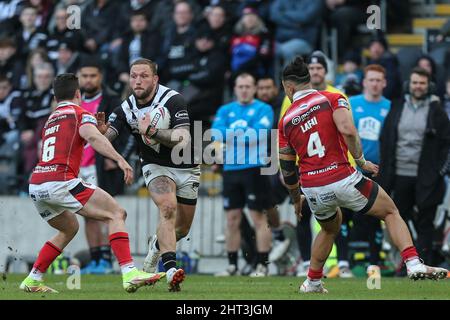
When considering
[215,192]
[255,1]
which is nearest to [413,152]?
[215,192]

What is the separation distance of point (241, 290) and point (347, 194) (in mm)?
1921

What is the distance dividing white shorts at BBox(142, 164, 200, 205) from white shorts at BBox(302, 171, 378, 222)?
1.73 m

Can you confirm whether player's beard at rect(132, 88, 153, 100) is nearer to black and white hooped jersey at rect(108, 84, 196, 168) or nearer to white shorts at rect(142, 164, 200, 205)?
black and white hooped jersey at rect(108, 84, 196, 168)

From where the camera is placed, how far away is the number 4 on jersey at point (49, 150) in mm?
12508

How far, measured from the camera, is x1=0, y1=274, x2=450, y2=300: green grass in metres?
12.3

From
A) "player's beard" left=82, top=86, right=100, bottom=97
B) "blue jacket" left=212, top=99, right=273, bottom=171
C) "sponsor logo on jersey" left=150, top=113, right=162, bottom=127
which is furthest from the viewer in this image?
"player's beard" left=82, top=86, right=100, bottom=97

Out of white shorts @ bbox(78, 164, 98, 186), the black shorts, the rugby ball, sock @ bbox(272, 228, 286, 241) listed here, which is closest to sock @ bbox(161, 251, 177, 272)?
the rugby ball

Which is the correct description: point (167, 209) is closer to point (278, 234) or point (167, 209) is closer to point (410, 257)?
point (410, 257)

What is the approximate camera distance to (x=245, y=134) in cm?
1745

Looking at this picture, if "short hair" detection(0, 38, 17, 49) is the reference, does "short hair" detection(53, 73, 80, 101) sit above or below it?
below

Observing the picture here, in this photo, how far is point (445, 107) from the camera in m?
18.3

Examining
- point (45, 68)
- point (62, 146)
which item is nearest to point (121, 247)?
point (62, 146)

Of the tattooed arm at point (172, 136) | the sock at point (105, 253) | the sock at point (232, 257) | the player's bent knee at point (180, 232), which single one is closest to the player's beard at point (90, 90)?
the sock at point (105, 253)

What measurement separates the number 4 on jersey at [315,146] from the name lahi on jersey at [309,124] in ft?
0.26
